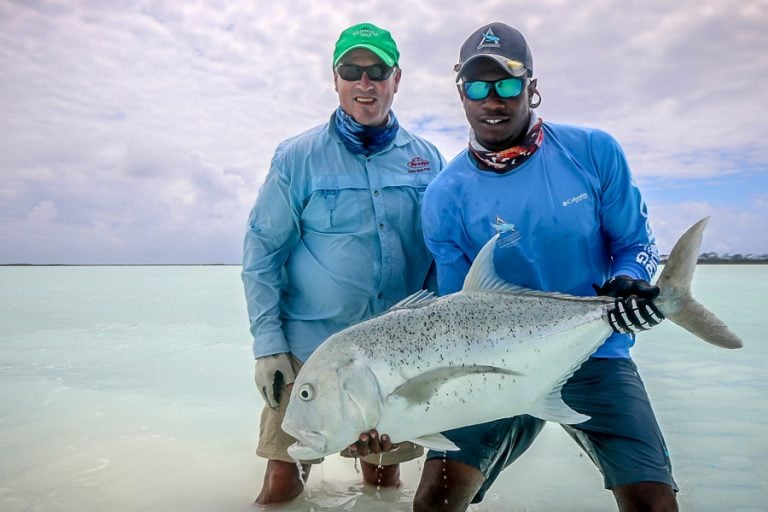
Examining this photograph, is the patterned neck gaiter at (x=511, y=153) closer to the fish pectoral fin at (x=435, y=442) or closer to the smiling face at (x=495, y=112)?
the smiling face at (x=495, y=112)

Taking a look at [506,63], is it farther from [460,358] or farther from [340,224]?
[460,358]

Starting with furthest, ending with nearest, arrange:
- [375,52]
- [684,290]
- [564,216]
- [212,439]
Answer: [212,439] → [375,52] → [564,216] → [684,290]

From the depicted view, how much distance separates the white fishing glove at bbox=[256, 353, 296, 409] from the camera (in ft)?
10.8

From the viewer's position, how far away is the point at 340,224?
3.36 m

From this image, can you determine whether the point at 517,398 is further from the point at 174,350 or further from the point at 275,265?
the point at 174,350

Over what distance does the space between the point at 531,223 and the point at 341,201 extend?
3.62ft

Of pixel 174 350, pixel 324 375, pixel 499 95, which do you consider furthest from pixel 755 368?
pixel 174 350

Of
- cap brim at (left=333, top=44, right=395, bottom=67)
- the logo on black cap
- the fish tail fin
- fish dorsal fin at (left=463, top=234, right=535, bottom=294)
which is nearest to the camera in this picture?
the fish tail fin

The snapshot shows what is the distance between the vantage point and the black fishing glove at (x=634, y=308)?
2377 mm

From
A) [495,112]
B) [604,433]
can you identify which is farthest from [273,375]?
[495,112]

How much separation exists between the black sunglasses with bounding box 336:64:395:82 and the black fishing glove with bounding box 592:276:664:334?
5.82ft

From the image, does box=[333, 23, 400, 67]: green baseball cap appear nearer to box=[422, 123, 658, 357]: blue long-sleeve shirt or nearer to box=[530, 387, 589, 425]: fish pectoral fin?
box=[422, 123, 658, 357]: blue long-sleeve shirt

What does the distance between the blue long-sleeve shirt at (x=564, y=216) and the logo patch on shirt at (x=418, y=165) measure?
1.62 feet

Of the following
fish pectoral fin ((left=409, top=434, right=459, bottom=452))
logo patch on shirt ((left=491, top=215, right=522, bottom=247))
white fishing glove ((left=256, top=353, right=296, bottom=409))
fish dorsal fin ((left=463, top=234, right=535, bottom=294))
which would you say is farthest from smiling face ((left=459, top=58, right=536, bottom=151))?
white fishing glove ((left=256, top=353, right=296, bottom=409))
